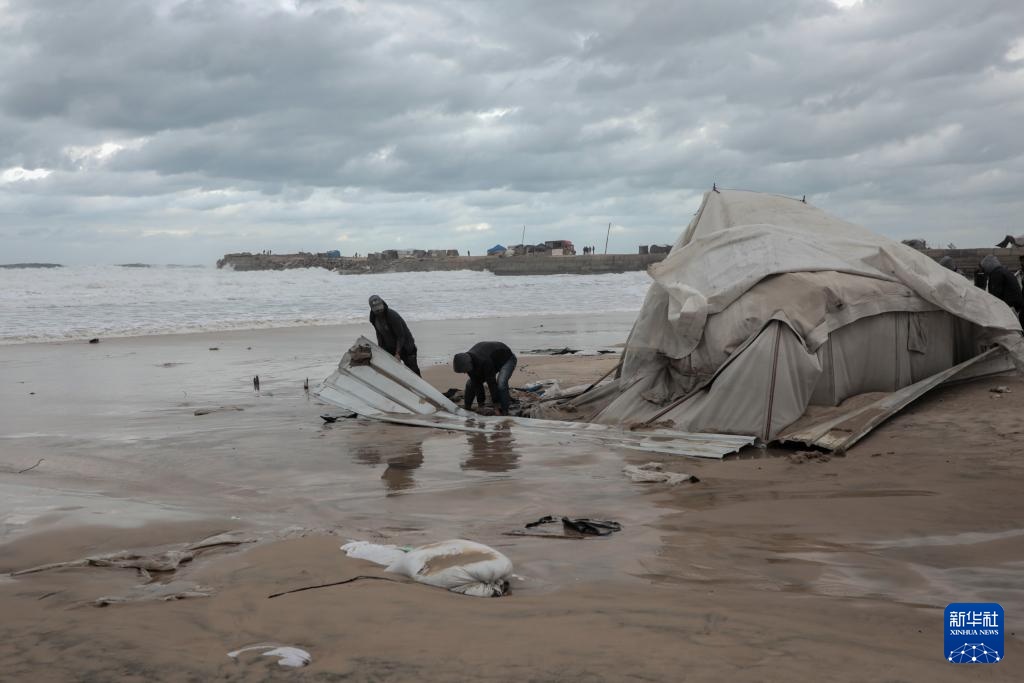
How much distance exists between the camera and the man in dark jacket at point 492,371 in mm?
9922

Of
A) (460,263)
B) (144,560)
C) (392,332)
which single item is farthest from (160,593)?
(460,263)

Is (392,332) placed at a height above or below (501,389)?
above

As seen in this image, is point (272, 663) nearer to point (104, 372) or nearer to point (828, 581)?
point (828, 581)

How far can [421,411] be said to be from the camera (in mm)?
9844

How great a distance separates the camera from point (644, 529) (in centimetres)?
524

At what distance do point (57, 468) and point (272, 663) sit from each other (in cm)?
538

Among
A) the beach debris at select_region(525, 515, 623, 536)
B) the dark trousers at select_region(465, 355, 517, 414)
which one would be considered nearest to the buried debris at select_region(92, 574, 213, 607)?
the beach debris at select_region(525, 515, 623, 536)

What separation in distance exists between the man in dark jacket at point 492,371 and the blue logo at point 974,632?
6.52m

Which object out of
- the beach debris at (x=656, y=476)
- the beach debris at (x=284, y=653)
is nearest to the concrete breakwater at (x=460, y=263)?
the beach debris at (x=656, y=476)

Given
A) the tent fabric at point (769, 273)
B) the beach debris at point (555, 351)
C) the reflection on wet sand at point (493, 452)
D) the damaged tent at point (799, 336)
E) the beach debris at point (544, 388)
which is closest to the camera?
the reflection on wet sand at point (493, 452)

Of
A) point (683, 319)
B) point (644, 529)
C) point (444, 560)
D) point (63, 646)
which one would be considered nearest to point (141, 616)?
point (63, 646)

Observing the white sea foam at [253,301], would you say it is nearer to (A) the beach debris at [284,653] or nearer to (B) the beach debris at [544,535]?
(B) the beach debris at [544,535]

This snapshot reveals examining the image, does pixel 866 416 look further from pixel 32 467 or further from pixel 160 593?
pixel 32 467

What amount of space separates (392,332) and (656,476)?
510 centimetres
